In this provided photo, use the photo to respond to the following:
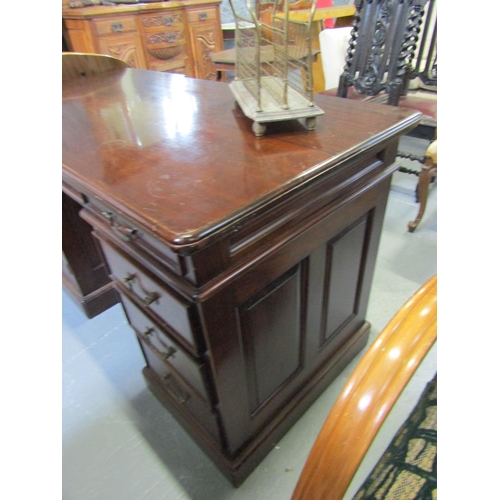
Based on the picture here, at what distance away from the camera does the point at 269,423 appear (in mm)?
952

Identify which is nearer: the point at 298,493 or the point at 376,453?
the point at 298,493

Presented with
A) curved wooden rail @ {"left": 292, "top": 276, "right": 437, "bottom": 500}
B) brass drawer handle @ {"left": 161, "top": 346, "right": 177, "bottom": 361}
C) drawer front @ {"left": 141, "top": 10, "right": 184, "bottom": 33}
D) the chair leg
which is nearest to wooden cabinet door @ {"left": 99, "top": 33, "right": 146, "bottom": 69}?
drawer front @ {"left": 141, "top": 10, "right": 184, "bottom": 33}

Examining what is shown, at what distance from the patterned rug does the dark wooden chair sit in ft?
4.83

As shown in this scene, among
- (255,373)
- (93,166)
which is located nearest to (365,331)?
(255,373)

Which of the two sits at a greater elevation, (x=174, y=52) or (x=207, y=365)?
(x=174, y=52)

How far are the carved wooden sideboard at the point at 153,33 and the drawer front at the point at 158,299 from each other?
2401 mm

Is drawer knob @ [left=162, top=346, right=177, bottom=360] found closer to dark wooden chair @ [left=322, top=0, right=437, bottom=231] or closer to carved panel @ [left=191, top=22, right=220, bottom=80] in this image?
dark wooden chair @ [left=322, top=0, right=437, bottom=231]

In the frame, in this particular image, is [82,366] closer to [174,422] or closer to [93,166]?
[174,422]

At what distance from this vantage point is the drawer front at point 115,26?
7.84 feet

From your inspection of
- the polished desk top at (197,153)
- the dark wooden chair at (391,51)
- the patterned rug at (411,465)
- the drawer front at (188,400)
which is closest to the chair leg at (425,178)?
the dark wooden chair at (391,51)

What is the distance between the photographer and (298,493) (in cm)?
38

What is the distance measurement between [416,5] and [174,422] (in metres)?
1.93

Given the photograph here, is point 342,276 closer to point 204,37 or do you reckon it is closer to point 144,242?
point 144,242

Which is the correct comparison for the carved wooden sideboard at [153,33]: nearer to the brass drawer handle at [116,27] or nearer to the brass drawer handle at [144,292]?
the brass drawer handle at [116,27]
